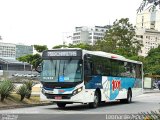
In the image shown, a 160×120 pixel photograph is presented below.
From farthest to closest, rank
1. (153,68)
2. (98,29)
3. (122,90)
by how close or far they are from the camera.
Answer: (98,29)
(153,68)
(122,90)

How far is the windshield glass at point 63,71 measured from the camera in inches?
808

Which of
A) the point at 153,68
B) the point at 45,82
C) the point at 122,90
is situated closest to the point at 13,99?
the point at 45,82

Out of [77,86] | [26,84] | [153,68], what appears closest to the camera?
[77,86]

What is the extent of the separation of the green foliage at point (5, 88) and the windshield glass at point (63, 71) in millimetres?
1902

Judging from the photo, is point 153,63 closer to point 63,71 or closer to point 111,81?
point 111,81

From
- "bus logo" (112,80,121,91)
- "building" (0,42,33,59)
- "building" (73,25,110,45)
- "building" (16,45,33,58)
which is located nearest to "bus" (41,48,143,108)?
"bus logo" (112,80,121,91)

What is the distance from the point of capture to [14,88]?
22062mm

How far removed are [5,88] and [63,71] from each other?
3.11 metres

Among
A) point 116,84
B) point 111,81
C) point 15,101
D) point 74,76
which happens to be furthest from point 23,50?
point 74,76

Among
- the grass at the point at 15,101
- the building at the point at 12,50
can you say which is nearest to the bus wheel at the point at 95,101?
the grass at the point at 15,101

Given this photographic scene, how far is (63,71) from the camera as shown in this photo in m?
20.6

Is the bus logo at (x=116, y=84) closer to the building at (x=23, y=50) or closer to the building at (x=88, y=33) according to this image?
the building at (x=88, y=33)

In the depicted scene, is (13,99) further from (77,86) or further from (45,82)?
(77,86)

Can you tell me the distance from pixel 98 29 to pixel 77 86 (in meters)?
161
